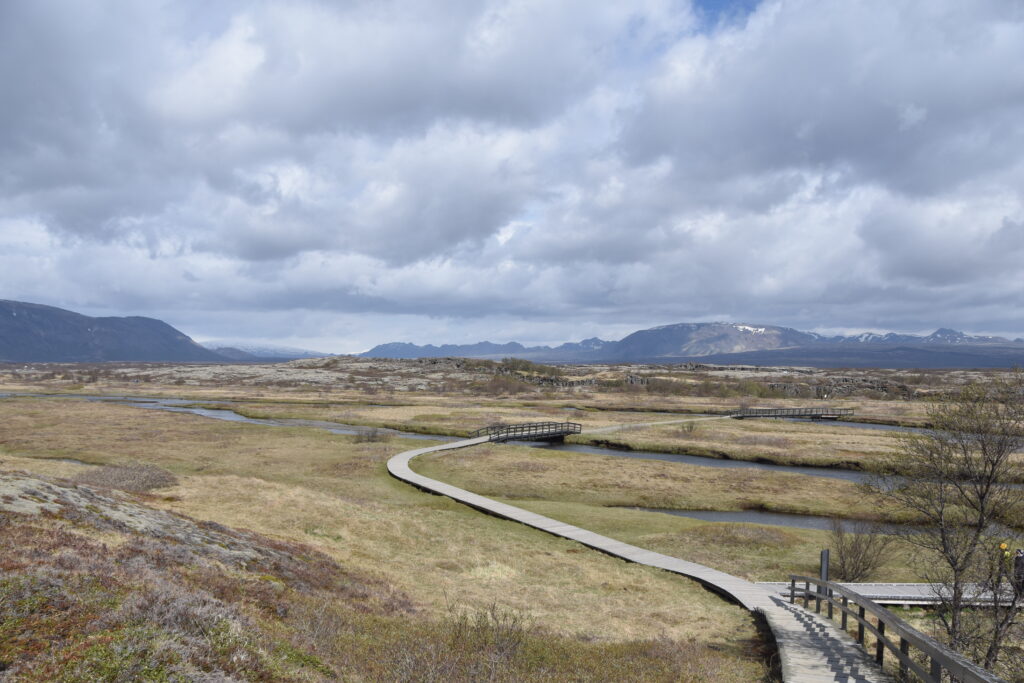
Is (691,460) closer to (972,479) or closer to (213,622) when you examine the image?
(972,479)

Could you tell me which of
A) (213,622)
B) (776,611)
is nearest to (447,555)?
(776,611)

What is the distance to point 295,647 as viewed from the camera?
1027 centimetres

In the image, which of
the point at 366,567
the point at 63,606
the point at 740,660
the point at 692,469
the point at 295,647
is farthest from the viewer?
the point at 692,469

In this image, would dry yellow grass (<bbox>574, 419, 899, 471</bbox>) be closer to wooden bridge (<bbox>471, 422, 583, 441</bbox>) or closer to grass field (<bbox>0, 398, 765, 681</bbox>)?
wooden bridge (<bbox>471, 422, 583, 441</bbox>)

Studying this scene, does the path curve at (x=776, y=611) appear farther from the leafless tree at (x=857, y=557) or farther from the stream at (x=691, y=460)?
the stream at (x=691, y=460)

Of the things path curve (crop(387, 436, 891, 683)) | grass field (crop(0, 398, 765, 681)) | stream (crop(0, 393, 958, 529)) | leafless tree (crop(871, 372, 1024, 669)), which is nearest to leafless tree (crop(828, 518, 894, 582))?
stream (crop(0, 393, 958, 529))

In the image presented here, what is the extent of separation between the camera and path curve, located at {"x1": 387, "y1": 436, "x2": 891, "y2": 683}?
12094 mm

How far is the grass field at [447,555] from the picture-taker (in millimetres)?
16656

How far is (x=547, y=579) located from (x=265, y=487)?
18.7m

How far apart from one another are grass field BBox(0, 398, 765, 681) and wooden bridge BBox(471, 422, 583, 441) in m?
21.7

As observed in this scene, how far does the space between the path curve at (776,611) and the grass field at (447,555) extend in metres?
0.85

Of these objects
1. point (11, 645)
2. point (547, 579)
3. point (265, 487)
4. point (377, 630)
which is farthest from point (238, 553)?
point (265, 487)

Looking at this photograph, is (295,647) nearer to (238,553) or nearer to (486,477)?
(238,553)

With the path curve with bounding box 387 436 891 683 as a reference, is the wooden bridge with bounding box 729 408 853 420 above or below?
below
